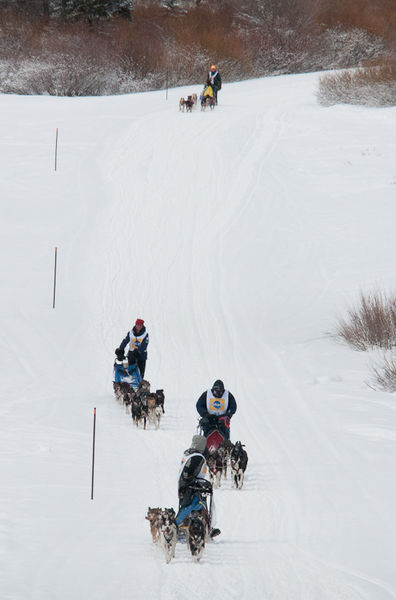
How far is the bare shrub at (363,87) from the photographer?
35.2 meters

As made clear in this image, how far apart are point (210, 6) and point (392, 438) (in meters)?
Answer: 43.2

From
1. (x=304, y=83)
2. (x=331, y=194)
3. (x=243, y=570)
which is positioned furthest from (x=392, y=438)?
(x=304, y=83)

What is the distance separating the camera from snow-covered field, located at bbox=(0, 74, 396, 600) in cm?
828

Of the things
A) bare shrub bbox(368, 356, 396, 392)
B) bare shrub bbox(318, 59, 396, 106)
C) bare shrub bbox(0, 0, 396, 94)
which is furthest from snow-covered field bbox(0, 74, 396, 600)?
bare shrub bbox(0, 0, 396, 94)

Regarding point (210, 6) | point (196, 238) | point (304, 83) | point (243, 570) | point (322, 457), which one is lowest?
point (243, 570)

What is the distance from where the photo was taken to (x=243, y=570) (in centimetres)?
788

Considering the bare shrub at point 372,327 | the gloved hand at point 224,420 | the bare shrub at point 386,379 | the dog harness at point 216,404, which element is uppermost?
the bare shrub at point 372,327

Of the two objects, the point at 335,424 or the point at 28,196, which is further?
the point at 28,196

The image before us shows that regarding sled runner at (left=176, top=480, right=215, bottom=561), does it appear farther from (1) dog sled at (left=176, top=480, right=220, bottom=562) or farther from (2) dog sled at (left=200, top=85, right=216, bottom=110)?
(2) dog sled at (left=200, top=85, right=216, bottom=110)

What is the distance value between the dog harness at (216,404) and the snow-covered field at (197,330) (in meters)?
0.84

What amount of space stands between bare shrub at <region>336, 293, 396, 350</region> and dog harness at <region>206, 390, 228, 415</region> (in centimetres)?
636

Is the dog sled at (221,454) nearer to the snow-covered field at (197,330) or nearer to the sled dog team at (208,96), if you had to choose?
the snow-covered field at (197,330)

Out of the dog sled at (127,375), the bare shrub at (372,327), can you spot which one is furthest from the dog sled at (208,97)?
the dog sled at (127,375)

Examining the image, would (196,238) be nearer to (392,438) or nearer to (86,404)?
(86,404)
